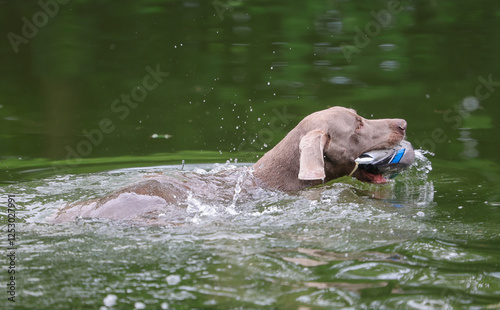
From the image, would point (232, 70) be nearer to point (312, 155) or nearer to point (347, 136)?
point (347, 136)

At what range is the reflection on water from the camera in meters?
4.68

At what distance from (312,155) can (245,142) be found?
136 inches

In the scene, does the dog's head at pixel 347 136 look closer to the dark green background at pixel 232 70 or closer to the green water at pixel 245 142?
the green water at pixel 245 142

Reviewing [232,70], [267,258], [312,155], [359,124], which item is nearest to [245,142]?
[232,70]

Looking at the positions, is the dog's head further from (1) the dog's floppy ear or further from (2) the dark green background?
(2) the dark green background

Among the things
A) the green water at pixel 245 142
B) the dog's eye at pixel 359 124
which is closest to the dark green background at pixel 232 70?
the green water at pixel 245 142

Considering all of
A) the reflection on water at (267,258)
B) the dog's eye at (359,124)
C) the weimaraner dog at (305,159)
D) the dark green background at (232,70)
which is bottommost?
the reflection on water at (267,258)

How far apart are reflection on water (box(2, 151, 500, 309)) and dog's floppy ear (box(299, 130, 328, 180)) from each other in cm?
39

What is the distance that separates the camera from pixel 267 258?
207 inches

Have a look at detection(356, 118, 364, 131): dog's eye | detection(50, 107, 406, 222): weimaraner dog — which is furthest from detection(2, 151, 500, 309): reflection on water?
detection(356, 118, 364, 131): dog's eye

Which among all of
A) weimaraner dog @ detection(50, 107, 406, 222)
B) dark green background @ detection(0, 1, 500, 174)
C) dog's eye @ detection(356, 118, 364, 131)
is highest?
dark green background @ detection(0, 1, 500, 174)

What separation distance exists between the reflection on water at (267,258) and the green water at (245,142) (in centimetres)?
2

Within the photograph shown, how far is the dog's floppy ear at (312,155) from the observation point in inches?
246

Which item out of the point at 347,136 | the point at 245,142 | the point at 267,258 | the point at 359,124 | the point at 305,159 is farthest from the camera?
the point at 245,142
